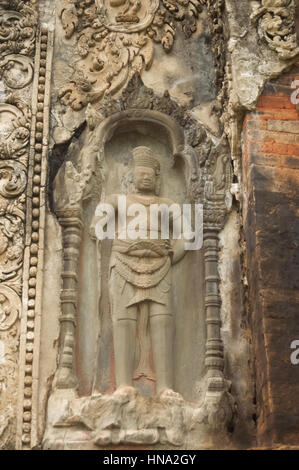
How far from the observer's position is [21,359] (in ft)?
24.1

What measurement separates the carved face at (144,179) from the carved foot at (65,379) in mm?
1804

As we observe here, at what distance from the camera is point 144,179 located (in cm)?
802

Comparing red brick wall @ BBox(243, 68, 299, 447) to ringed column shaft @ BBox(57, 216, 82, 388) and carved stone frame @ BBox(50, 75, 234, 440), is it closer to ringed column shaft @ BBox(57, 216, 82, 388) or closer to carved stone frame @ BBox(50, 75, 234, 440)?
carved stone frame @ BBox(50, 75, 234, 440)

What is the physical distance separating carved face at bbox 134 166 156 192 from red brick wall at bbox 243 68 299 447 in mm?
925

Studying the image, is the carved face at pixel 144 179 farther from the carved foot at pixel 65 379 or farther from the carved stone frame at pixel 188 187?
the carved foot at pixel 65 379

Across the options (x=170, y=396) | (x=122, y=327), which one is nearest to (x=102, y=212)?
(x=122, y=327)

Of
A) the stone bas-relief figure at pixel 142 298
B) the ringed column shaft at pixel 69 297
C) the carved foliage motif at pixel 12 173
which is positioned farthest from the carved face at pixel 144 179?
the carved foliage motif at pixel 12 173

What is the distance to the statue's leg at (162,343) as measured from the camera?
24.2 feet

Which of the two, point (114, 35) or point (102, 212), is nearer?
point (102, 212)

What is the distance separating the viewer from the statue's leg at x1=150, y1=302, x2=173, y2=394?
7375 millimetres

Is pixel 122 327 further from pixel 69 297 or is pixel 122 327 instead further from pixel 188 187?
pixel 188 187

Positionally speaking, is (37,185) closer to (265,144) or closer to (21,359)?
(21,359)

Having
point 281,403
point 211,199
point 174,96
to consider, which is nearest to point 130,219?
point 211,199

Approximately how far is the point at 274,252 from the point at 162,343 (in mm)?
1277
